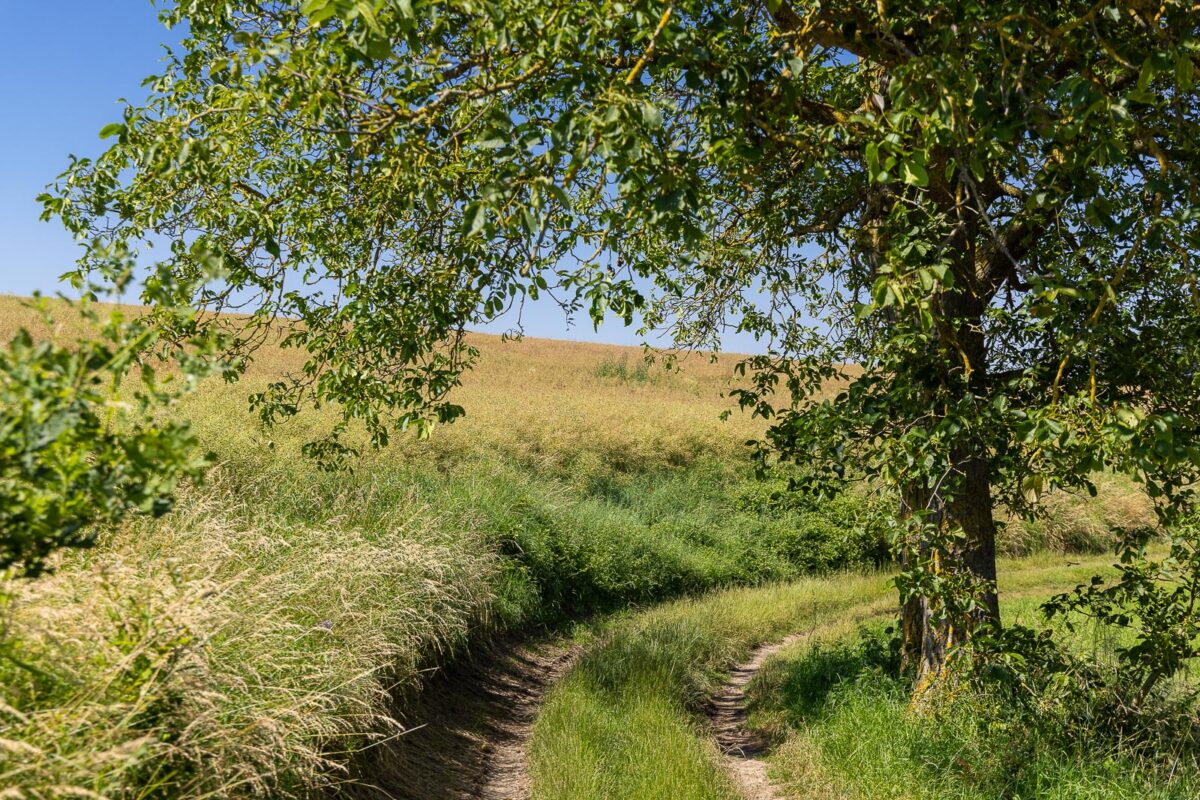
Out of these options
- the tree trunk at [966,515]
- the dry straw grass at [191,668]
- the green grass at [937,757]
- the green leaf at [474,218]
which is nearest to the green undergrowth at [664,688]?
the green grass at [937,757]

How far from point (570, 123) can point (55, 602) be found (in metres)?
3.28

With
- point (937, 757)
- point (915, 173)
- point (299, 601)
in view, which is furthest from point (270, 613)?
point (937, 757)

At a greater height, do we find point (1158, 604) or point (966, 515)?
point (966, 515)

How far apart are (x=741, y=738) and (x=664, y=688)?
1029 millimetres

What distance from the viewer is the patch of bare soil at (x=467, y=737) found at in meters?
6.52

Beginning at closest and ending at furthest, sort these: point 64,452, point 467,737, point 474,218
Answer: point 64,452 < point 474,218 < point 467,737

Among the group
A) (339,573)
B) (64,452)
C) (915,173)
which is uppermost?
(915,173)

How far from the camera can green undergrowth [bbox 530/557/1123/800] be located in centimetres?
666

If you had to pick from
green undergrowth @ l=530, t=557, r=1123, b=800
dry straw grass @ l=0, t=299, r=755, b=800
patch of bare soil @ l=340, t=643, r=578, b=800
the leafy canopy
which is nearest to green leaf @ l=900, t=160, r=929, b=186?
the leafy canopy

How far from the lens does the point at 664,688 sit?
9125 millimetres

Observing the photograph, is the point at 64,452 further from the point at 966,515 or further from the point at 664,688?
the point at 664,688

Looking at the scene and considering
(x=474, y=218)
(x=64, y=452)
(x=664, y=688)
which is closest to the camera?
(x=64, y=452)

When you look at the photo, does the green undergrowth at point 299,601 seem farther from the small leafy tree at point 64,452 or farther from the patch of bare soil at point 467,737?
the small leafy tree at point 64,452

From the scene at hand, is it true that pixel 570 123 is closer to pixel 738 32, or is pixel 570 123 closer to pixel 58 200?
pixel 738 32
